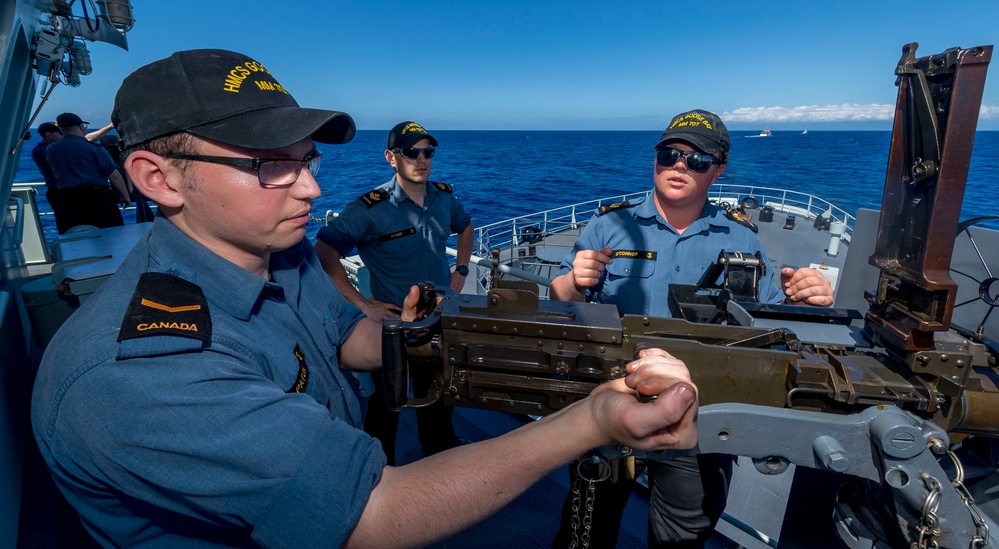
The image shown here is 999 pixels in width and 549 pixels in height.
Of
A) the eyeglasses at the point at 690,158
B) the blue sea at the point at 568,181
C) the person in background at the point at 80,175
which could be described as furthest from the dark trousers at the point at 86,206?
the blue sea at the point at 568,181

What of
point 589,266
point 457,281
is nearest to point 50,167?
point 457,281

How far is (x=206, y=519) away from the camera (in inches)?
46.8

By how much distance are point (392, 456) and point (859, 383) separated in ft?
10.2

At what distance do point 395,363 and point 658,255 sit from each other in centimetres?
191

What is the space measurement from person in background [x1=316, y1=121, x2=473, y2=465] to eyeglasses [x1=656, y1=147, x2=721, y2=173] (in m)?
1.91

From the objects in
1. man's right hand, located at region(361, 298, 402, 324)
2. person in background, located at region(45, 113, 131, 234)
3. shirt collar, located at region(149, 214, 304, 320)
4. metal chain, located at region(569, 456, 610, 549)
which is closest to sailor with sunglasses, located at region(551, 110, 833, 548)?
metal chain, located at region(569, 456, 610, 549)

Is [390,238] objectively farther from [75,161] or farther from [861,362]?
[75,161]

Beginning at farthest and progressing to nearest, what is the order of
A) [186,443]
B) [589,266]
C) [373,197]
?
[373,197] → [589,266] → [186,443]

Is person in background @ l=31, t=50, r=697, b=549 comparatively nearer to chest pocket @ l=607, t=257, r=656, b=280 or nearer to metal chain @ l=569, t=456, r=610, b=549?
metal chain @ l=569, t=456, r=610, b=549

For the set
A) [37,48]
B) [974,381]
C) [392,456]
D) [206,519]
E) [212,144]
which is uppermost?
[37,48]

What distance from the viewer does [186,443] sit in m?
1.08

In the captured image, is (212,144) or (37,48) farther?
(37,48)

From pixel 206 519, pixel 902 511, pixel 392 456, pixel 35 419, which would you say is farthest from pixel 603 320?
pixel 392 456

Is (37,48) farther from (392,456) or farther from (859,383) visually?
(859,383)
